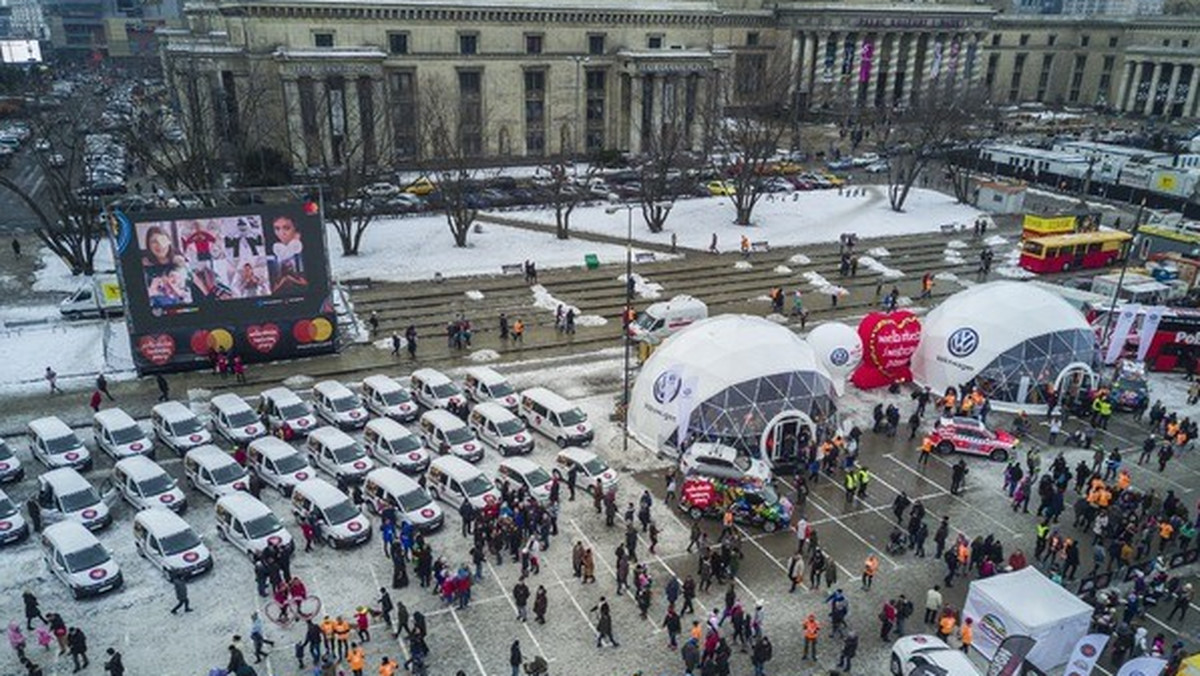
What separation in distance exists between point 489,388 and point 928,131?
45359 mm

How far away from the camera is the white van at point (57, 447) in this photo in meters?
27.5

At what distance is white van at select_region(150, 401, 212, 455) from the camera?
28656 millimetres

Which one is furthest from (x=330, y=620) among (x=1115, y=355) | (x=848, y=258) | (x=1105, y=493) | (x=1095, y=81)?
(x=1095, y=81)

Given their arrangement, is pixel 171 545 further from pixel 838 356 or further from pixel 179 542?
pixel 838 356

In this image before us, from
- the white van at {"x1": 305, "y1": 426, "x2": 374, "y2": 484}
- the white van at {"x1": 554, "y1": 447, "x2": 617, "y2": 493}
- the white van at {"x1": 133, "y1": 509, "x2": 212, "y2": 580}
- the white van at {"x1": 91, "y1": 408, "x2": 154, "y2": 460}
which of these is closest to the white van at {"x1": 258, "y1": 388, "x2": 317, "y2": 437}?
the white van at {"x1": 305, "y1": 426, "x2": 374, "y2": 484}

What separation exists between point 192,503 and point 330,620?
336 inches

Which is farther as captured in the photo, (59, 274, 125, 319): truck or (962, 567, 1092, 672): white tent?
(59, 274, 125, 319): truck

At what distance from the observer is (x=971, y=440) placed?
97.7 ft

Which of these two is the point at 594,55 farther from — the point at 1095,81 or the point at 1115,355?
the point at 1095,81

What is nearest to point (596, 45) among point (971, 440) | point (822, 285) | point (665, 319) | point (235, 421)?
point (822, 285)

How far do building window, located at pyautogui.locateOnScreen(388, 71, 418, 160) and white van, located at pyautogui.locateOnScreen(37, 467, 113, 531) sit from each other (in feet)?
162

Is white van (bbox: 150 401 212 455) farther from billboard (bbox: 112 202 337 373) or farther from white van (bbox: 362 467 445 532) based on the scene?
white van (bbox: 362 467 445 532)

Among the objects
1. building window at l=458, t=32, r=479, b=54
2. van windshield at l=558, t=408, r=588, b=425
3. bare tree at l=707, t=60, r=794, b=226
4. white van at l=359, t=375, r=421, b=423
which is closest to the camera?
van windshield at l=558, t=408, r=588, b=425

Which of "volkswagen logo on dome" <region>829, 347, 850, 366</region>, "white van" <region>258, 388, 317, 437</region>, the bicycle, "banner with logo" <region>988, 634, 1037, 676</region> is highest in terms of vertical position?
"volkswagen logo on dome" <region>829, 347, 850, 366</region>
